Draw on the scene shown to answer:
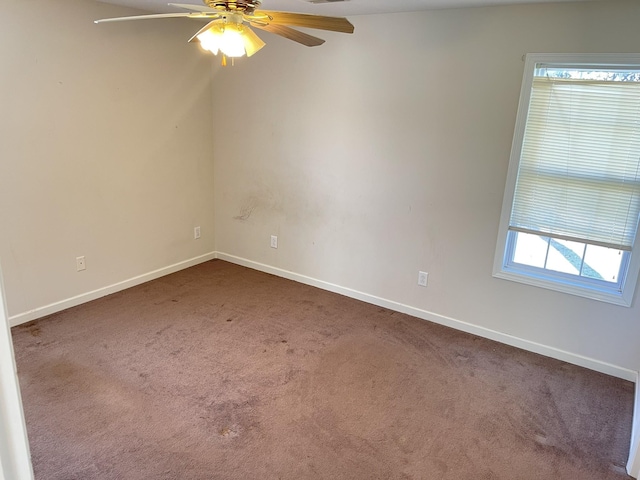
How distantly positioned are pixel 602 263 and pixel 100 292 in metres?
3.80

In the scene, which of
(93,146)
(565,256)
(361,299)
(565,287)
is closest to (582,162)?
(565,256)

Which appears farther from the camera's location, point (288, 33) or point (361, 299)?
point (361, 299)

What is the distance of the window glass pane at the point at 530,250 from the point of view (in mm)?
3098

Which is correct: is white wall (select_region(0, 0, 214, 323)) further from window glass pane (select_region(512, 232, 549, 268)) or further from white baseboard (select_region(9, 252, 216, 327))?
window glass pane (select_region(512, 232, 549, 268))

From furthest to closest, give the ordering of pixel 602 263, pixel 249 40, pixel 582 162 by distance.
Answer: pixel 602 263 < pixel 582 162 < pixel 249 40

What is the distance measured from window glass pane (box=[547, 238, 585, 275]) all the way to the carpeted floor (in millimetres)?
660

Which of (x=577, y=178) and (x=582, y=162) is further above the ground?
(x=582, y=162)

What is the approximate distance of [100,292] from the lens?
3.70m

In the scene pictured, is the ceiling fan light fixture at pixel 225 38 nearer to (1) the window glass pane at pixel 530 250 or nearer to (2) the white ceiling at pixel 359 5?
(2) the white ceiling at pixel 359 5

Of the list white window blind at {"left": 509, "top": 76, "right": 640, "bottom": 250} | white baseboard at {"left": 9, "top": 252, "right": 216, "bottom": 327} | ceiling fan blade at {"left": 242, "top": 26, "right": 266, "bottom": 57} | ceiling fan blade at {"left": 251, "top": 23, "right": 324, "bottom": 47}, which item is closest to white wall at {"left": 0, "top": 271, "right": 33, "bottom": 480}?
ceiling fan blade at {"left": 242, "top": 26, "right": 266, "bottom": 57}

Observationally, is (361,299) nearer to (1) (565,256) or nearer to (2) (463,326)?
(2) (463,326)

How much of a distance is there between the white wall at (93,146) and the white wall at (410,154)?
1.68 feet

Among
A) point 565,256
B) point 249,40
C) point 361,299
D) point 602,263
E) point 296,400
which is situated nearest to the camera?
point 249,40

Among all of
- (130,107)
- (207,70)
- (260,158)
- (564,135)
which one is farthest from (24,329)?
(564,135)
